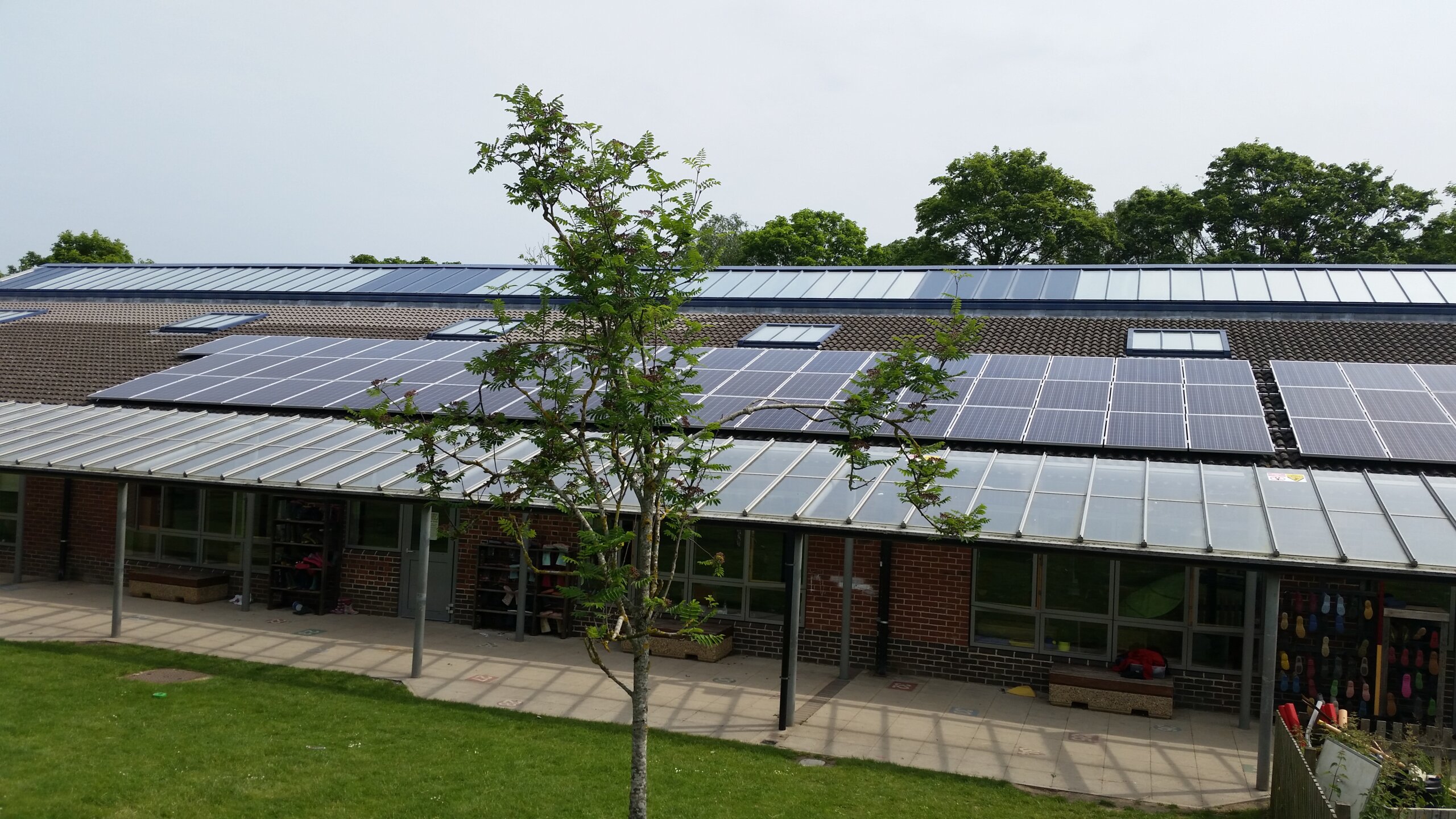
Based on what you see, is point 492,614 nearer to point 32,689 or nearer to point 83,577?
point 32,689

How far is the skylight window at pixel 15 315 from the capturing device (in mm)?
29359

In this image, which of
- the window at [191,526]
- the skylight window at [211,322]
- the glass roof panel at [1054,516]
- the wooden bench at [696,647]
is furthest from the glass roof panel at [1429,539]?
the skylight window at [211,322]

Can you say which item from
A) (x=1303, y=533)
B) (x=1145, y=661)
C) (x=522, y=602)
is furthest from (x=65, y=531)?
(x=1303, y=533)

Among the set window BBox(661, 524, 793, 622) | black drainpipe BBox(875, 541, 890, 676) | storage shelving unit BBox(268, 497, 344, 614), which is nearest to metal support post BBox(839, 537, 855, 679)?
black drainpipe BBox(875, 541, 890, 676)

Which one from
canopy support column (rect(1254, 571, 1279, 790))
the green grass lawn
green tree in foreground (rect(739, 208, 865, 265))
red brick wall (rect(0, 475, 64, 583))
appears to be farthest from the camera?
green tree in foreground (rect(739, 208, 865, 265))

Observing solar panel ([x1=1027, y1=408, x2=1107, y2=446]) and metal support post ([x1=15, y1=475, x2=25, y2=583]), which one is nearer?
solar panel ([x1=1027, y1=408, x2=1107, y2=446])

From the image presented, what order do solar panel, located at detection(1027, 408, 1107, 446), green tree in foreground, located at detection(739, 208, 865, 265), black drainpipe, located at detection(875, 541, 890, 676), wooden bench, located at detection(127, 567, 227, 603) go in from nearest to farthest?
solar panel, located at detection(1027, 408, 1107, 446)
black drainpipe, located at detection(875, 541, 890, 676)
wooden bench, located at detection(127, 567, 227, 603)
green tree in foreground, located at detection(739, 208, 865, 265)

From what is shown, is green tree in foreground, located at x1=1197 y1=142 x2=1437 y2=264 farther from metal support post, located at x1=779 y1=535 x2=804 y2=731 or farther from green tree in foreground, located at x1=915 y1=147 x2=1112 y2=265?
metal support post, located at x1=779 y1=535 x2=804 y2=731

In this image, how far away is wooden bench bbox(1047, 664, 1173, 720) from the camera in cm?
1386

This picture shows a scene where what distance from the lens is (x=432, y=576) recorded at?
1842cm

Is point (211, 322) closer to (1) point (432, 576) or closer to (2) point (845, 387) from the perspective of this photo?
(1) point (432, 576)

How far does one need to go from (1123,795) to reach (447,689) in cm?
846

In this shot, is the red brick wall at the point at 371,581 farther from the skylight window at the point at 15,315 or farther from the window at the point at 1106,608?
the skylight window at the point at 15,315

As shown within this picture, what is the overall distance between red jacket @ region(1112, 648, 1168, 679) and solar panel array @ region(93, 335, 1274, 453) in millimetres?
2848
